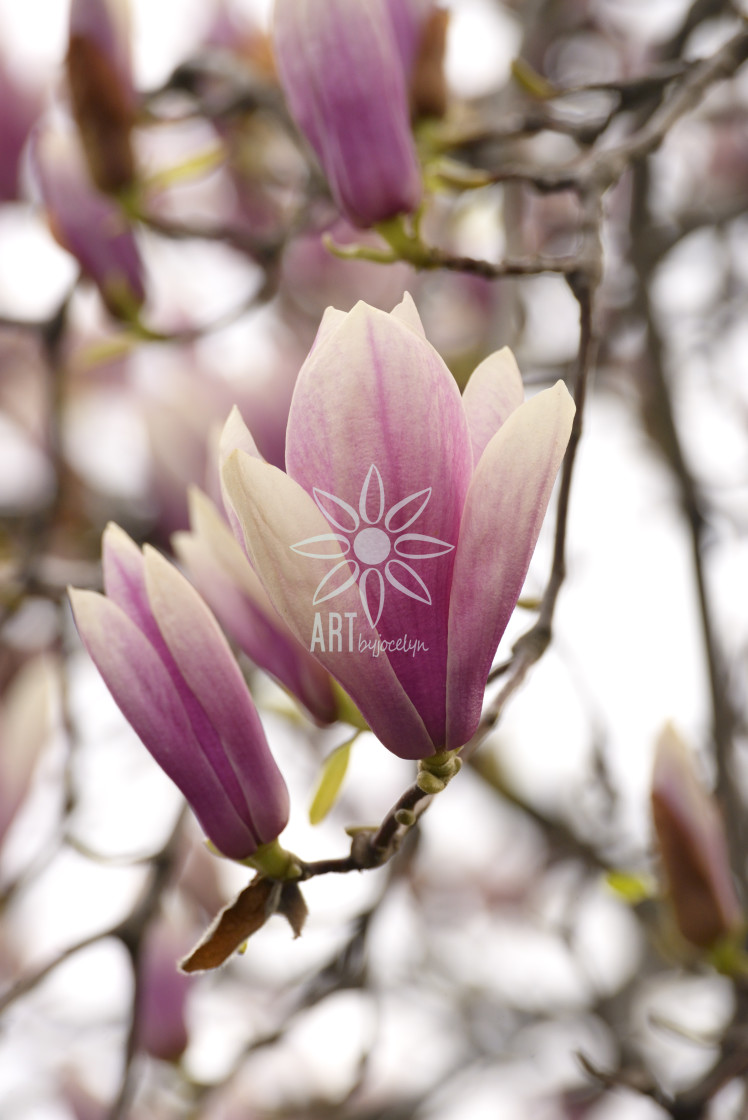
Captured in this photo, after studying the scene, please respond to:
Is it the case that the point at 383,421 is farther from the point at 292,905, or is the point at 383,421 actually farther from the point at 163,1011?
the point at 163,1011

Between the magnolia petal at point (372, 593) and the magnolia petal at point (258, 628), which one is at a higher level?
the magnolia petal at point (372, 593)

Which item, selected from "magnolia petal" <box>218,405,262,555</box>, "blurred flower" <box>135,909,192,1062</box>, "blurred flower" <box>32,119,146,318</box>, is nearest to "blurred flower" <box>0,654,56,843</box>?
"blurred flower" <box>135,909,192,1062</box>

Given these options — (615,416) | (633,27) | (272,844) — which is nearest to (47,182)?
(272,844)

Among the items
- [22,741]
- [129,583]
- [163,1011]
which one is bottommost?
[163,1011]

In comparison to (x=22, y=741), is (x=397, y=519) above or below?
above

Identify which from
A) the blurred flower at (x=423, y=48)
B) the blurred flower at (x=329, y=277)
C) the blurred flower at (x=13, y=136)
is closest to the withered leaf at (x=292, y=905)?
the blurred flower at (x=423, y=48)

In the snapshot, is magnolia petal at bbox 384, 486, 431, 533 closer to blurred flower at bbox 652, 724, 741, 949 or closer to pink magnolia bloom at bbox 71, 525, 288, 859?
pink magnolia bloom at bbox 71, 525, 288, 859

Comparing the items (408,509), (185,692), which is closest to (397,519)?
(408,509)

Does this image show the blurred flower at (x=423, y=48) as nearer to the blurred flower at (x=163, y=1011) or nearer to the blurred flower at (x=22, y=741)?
the blurred flower at (x=22, y=741)
